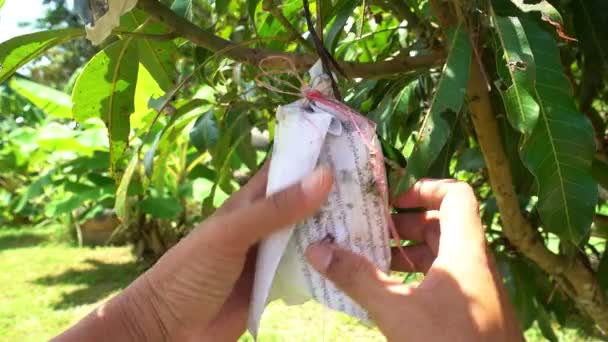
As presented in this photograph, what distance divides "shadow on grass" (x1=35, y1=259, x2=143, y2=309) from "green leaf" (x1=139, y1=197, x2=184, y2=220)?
47 centimetres

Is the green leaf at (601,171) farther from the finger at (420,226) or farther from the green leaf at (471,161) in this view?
the finger at (420,226)

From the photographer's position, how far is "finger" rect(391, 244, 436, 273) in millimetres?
725

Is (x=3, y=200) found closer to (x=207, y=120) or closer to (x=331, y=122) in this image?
(x=207, y=120)

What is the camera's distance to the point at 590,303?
1161 mm

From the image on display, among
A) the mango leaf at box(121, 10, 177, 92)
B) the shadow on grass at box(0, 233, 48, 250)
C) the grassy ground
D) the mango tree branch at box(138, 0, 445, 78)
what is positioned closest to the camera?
the mango tree branch at box(138, 0, 445, 78)

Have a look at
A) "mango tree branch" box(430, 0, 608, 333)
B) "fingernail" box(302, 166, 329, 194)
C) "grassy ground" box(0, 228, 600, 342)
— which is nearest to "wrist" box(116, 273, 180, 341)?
"fingernail" box(302, 166, 329, 194)

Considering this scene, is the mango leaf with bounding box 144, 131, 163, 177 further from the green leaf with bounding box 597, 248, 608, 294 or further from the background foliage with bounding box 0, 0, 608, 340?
the green leaf with bounding box 597, 248, 608, 294

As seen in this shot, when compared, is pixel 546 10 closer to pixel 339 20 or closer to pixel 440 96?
pixel 440 96

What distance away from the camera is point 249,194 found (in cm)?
69

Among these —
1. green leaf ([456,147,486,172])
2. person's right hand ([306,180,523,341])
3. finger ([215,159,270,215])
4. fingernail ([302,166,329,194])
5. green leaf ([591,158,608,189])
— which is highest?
fingernail ([302,166,329,194])

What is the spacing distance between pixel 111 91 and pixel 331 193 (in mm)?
478

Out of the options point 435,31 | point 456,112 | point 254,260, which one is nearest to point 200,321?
point 254,260

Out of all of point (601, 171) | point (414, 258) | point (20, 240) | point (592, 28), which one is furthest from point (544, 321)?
point (20, 240)

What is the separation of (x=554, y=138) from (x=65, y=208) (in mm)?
4012
